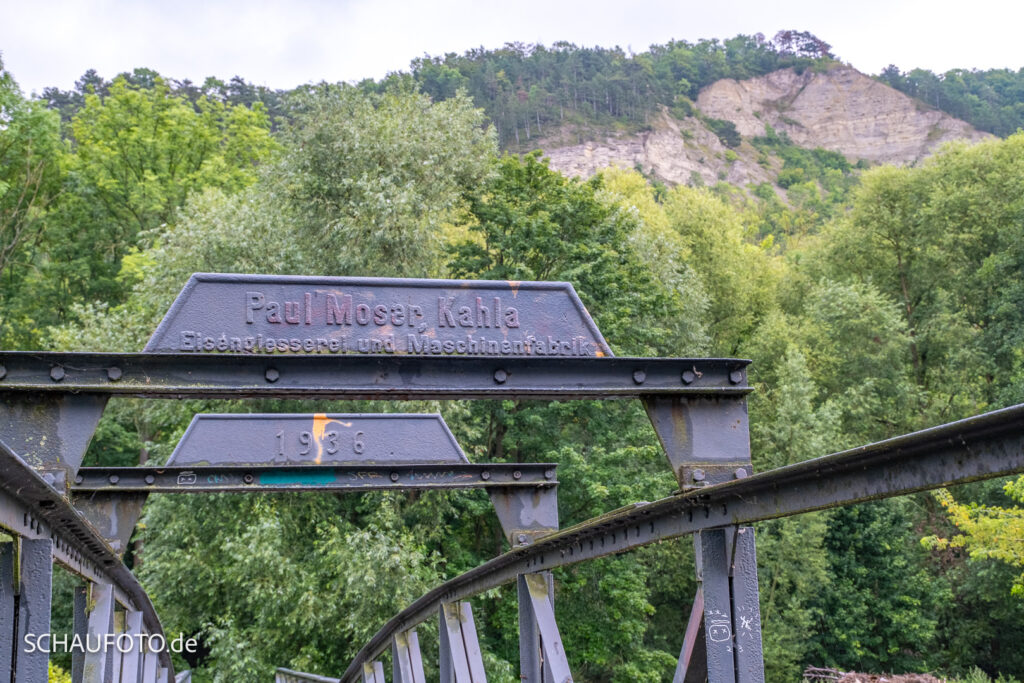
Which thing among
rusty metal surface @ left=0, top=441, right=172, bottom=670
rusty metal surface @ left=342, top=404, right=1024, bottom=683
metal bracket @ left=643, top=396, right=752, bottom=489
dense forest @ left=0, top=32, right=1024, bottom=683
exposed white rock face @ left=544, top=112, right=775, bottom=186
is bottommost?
rusty metal surface @ left=342, top=404, right=1024, bottom=683

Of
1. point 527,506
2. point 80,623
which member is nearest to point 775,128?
point 527,506

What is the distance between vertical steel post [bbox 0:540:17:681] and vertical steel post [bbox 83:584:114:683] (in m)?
3.60

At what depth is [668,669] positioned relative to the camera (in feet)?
74.3

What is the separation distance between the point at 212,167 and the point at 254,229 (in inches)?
451

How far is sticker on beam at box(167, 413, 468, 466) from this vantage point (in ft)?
28.3

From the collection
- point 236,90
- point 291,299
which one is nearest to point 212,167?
point 291,299

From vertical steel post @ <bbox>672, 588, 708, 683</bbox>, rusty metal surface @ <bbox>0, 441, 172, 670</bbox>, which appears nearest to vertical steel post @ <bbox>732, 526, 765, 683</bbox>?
vertical steel post @ <bbox>672, 588, 708, 683</bbox>

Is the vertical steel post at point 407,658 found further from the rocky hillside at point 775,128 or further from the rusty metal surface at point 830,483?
the rocky hillside at point 775,128

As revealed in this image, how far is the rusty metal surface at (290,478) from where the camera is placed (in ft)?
27.5

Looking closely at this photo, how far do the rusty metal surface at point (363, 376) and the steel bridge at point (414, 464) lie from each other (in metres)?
0.01

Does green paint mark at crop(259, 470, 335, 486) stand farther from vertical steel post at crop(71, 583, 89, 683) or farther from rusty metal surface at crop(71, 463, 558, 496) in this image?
vertical steel post at crop(71, 583, 89, 683)

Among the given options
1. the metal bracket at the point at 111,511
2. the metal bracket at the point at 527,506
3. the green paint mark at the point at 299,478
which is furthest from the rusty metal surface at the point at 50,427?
the metal bracket at the point at 527,506

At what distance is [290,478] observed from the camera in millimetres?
8500

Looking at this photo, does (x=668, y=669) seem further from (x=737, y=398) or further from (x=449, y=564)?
(x=737, y=398)
